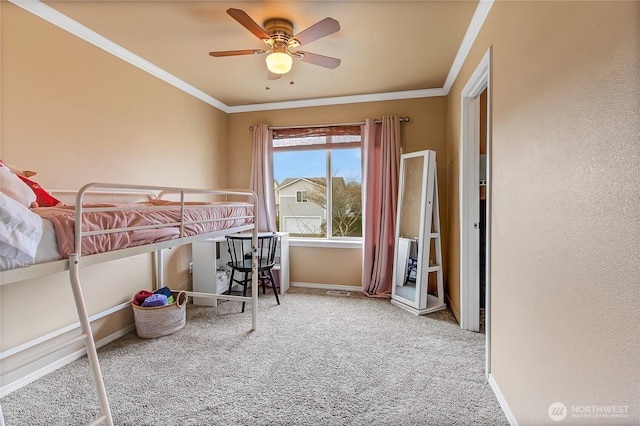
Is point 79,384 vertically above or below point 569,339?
below

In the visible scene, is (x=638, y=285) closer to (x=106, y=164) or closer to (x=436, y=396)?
(x=436, y=396)

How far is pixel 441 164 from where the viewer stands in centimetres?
352

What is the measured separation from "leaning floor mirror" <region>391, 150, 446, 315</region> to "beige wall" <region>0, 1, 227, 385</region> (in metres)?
2.49

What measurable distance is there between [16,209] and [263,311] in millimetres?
2403

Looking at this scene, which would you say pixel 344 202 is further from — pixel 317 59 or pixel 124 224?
pixel 124 224

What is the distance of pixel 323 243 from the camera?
389 centimetres

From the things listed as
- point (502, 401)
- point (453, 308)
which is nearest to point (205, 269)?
point (453, 308)

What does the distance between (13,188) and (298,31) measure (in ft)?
6.58

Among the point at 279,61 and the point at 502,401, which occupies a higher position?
the point at 279,61

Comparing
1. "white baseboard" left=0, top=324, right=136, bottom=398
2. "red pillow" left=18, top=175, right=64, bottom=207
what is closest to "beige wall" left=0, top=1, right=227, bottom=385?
"white baseboard" left=0, top=324, right=136, bottom=398

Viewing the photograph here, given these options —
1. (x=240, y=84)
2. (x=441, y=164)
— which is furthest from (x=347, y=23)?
(x=441, y=164)

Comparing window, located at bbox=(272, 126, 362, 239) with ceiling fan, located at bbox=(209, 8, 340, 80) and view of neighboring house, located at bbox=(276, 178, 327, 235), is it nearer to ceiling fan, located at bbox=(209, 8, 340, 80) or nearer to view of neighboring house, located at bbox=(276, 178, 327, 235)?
view of neighboring house, located at bbox=(276, 178, 327, 235)

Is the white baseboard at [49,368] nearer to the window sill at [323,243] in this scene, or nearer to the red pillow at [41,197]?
the red pillow at [41,197]

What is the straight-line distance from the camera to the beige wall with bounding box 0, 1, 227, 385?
1843 millimetres
